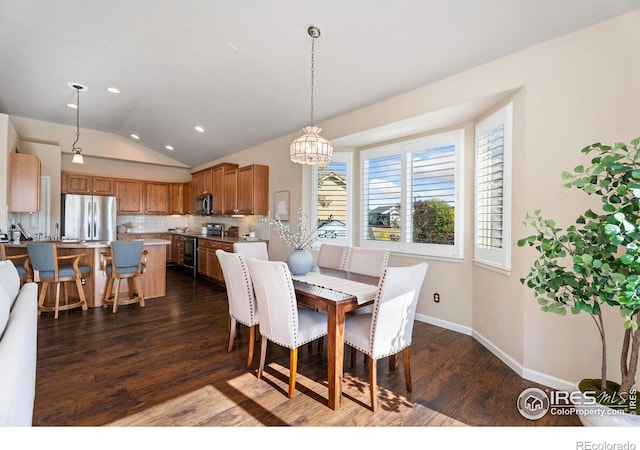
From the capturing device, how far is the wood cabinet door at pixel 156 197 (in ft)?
24.8

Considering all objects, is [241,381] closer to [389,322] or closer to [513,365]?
[389,322]

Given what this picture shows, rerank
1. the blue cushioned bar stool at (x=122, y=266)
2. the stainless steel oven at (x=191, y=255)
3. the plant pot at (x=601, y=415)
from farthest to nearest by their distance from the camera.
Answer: the stainless steel oven at (x=191, y=255) → the blue cushioned bar stool at (x=122, y=266) → the plant pot at (x=601, y=415)

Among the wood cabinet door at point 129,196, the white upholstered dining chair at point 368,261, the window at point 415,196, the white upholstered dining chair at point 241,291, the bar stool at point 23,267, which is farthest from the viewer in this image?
the wood cabinet door at point 129,196

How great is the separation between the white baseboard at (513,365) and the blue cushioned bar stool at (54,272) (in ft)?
15.2

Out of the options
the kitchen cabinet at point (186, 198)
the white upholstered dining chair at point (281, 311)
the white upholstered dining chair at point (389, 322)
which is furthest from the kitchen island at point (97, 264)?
the white upholstered dining chair at point (389, 322)

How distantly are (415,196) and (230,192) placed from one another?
3.75 metres

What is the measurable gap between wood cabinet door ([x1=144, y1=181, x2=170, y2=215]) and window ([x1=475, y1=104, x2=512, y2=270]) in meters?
7.26

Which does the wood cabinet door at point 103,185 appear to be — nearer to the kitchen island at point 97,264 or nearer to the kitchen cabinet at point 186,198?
the kitchen cabinet at point 186,198

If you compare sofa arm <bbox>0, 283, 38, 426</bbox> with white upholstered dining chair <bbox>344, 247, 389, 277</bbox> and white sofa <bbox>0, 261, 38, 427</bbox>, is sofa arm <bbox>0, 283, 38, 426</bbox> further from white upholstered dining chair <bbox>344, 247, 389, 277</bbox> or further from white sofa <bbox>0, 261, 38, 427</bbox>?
white upholstered dining chair <bbox>344, 247, 389, 277</bbox>

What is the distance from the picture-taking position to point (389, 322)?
6.83 feet

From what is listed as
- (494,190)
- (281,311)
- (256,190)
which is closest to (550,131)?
(494,190)

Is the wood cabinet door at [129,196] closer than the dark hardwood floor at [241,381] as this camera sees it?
No

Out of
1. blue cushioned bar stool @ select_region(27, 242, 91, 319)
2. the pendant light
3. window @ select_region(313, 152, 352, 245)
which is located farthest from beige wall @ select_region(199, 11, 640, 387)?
blue cushioned bar stool @ select_region(27, 242, 91, 319)
